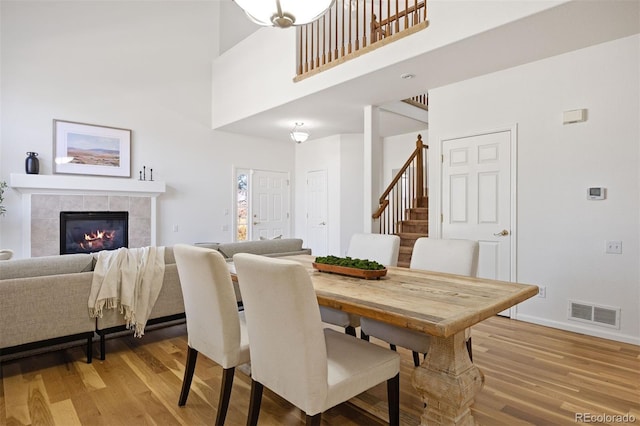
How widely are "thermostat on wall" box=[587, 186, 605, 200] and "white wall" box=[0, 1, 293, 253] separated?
18.1 ft

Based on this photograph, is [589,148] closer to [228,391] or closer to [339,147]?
[228,391]

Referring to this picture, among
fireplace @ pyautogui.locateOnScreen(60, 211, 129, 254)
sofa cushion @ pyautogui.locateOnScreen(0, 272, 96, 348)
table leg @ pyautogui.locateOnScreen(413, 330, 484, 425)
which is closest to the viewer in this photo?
table leg @ pyautogui.locateOnScreen(413, 330, 484, 425)

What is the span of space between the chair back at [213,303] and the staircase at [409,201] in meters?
3.95

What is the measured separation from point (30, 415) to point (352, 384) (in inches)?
69.4

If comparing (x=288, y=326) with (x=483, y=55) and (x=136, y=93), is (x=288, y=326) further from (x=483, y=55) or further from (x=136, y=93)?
(x=136, y=93)

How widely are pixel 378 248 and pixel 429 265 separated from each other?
45cm

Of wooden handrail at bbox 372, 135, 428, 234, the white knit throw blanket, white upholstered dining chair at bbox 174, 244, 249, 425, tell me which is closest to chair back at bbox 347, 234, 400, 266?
white upholstered dining chair at bbox 174, 244, 249, 425

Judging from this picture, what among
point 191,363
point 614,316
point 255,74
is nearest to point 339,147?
point 255,74

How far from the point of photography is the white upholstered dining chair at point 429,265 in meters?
1.98

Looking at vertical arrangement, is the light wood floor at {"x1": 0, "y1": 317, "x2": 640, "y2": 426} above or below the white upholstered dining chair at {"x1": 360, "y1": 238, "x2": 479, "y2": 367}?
below

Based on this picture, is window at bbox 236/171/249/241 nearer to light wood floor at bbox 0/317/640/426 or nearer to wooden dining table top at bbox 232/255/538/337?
light wood floor at bbox 0/317/640/426

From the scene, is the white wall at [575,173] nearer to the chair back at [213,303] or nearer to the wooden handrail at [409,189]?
the wooden handrail at [409,189]

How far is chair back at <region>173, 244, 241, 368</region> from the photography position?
1.68 m

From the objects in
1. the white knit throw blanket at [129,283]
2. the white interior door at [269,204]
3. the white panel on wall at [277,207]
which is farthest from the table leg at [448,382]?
the white panel on wall at [277,207]
